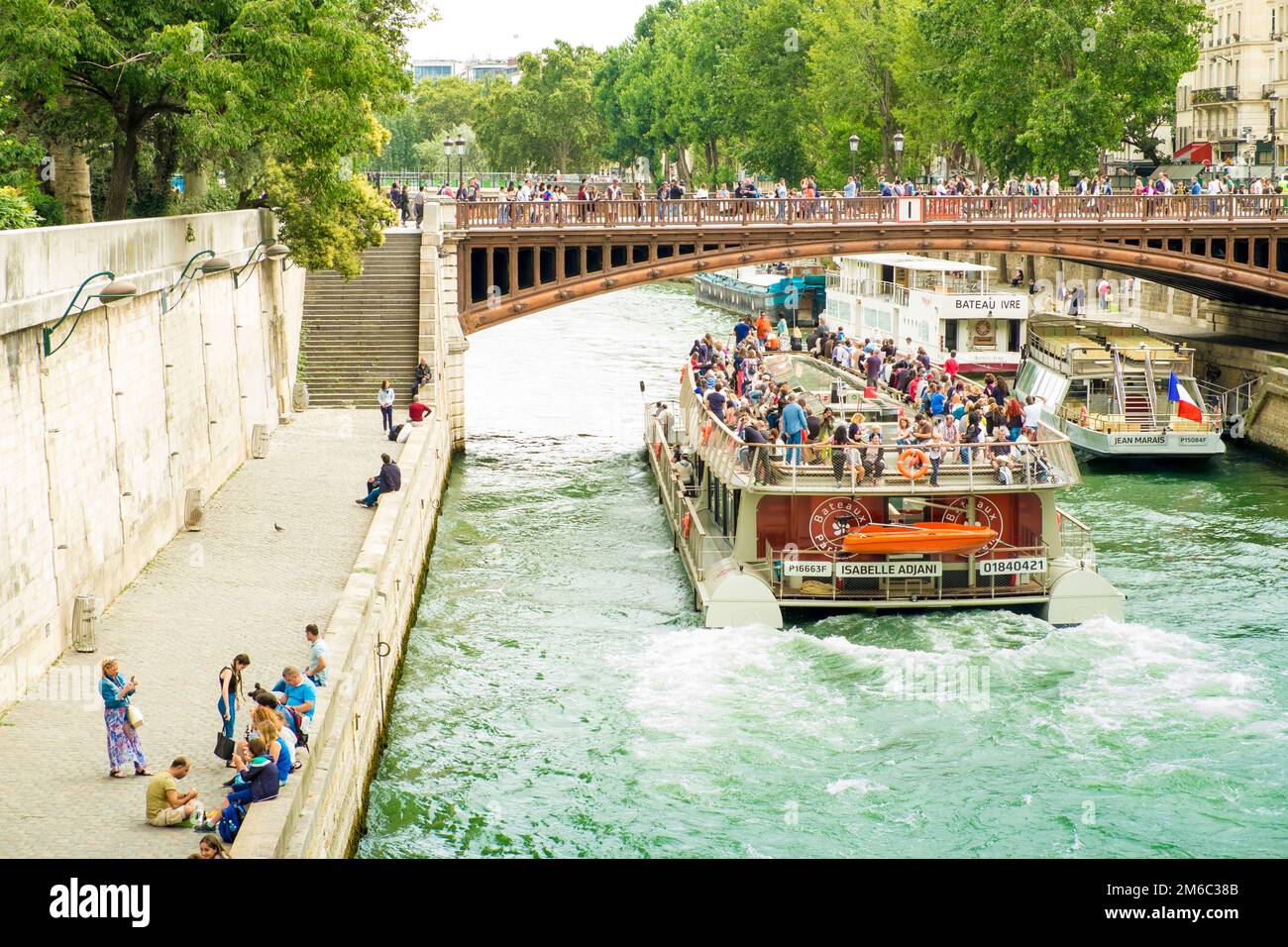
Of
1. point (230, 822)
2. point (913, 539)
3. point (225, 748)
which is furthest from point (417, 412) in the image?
point (230, 822)

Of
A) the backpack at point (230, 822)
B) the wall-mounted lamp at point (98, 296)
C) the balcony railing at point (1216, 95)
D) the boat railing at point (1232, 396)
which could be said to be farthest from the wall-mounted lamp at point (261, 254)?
the balcony railing at point (1216, 95)

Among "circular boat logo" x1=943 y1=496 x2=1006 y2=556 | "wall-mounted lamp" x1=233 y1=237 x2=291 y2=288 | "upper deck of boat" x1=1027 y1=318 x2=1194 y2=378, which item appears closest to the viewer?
→ "circular boat logo" x1=943 y1=496 x2=1006 y2=556

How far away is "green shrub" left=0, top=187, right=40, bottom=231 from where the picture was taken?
2533 cm

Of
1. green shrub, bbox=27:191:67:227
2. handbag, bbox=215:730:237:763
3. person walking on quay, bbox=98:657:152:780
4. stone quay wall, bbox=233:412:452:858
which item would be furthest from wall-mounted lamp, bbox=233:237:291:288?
handbag, bbox=215:730:237:763

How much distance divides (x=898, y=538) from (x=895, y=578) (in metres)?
0.82

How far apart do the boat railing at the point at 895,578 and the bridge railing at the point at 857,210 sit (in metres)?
22.4

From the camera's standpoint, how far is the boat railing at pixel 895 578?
2914 cm

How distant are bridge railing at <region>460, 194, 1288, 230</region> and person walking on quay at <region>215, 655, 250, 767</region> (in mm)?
31845

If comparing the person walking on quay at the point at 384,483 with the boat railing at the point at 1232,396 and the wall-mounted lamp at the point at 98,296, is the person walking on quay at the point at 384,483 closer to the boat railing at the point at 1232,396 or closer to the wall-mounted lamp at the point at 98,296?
the wall-mounted lamp at the point at 98,296

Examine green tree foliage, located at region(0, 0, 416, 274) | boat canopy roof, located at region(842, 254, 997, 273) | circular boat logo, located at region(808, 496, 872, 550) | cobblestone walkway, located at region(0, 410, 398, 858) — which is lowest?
cobblestone walkway, located at region(0, 410, 398, 858)

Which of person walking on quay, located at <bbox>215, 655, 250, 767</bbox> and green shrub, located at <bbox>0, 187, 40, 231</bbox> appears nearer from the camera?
person walking on quay, located at <bbox>215, 655, 250, 767</bbox>

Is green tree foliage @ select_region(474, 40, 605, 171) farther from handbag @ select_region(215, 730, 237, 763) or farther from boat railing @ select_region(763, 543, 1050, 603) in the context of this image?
handbag @ select_region(215, 730, 237, 763)

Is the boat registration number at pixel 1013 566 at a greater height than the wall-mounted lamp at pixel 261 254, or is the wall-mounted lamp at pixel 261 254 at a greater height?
the wall-mounted lamp at pixel 261 254
